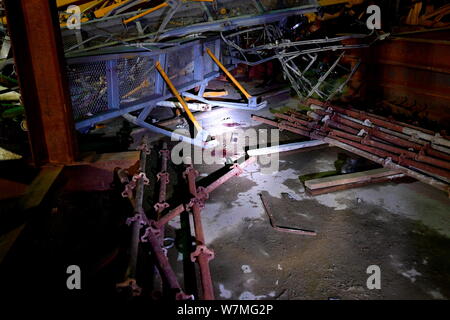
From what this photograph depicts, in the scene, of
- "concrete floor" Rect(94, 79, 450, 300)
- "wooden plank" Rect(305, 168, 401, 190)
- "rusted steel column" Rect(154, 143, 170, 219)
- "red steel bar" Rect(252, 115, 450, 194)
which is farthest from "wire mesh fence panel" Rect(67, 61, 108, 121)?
"wooden plank" Rect(305, 168, 401, 190)

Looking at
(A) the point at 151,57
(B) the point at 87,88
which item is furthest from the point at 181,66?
(B) the point at 87,88

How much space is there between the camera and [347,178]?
4254 millimetres

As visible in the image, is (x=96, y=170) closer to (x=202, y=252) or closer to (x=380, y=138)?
(x=202, y=252)

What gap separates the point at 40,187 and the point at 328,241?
2874 mm

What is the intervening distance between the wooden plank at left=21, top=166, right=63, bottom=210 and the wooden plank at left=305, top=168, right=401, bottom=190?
9.87ft

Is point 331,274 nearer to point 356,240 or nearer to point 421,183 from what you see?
point 356,240

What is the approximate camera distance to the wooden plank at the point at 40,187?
262 centimetres

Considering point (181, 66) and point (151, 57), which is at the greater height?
point (151, 57)

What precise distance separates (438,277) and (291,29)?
24.5 feet

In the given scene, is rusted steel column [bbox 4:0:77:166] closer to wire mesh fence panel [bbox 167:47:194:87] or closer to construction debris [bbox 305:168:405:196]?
construction debris [bbox 305:168:405:196]

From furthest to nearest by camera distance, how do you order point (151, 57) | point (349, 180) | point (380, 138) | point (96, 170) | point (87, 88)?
point (151, 57)
point (380, 138)
point (87, 88)
point (349, 180)
point (96, 170)

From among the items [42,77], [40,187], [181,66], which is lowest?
[40,187]

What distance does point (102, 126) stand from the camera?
22.5ft
